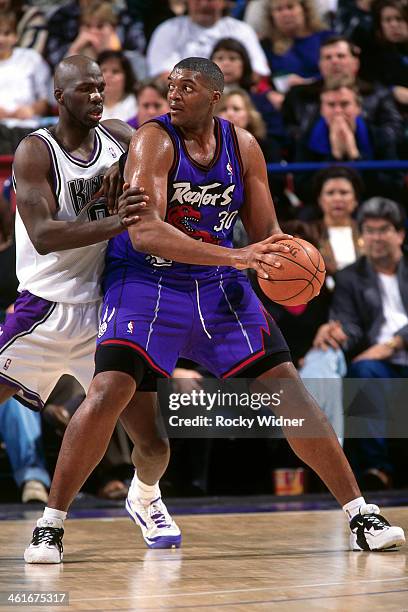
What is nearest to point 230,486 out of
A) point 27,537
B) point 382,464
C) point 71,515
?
point 382,464

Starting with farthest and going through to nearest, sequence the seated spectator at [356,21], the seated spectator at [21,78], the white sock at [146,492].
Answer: the seated spectator at [356,21] → the seated spectator at [21,78] → the white sock at [146,492]

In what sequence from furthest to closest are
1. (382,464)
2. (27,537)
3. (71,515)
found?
(382,464) < (71,515) < (27,537)

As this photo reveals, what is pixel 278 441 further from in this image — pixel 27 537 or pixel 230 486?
pixel 27 537

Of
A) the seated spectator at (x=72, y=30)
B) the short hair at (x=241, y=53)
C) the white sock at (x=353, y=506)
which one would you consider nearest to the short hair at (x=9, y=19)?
the seated spectator at (x=72, y=30)

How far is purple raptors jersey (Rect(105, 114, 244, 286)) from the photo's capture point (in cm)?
447

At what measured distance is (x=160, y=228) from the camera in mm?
4234

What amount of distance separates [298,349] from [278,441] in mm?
592

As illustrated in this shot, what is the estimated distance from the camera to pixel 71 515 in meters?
5.90

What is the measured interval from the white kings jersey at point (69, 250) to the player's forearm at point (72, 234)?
0.66 ft

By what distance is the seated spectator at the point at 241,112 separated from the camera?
25.5ft

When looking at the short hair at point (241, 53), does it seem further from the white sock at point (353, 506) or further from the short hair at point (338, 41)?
the white sock at point (353, 506)

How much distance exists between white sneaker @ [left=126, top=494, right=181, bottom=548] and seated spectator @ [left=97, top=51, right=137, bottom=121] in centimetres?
428

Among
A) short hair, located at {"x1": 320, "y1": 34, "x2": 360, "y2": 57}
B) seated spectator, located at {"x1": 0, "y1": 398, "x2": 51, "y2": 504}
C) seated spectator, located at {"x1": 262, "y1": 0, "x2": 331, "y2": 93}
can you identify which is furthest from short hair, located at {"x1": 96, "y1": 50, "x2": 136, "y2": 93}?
seated spectator, located at {"x1": 0, "y1": 398, "x2": 51, "y2": 504}

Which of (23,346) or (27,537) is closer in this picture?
(23,346)
